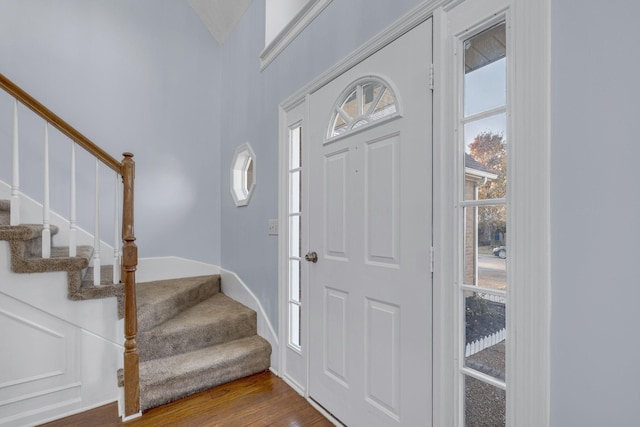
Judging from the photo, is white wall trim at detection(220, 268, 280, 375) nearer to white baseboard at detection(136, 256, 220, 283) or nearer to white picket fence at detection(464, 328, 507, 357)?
white baseboard at detection(136, 256, 220, 283)

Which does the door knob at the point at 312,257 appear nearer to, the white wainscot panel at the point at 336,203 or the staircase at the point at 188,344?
the white wainscot panel at the point at 336,203

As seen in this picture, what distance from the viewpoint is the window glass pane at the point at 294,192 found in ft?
6.85

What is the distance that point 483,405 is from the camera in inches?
41.6

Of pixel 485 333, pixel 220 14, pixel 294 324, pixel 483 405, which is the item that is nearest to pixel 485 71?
pixel 485 333

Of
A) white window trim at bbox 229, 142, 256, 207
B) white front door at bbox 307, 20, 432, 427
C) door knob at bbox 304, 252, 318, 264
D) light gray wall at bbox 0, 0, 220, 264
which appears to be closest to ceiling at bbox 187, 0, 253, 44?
light gray wall at bbox 0, 0, 220, 264

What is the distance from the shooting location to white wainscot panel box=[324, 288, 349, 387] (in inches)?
64.0

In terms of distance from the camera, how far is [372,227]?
1.46 m

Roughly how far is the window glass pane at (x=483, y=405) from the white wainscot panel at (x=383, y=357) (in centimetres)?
31

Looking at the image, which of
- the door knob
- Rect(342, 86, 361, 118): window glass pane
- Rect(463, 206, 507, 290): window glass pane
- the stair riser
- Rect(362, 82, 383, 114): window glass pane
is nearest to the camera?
Rect(463, 206, 507, 290): window glass pane

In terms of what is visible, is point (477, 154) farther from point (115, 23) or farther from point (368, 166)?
point (115, 23)

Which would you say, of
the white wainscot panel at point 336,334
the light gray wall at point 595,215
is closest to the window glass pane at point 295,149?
the white wainscot panel at point 336,334

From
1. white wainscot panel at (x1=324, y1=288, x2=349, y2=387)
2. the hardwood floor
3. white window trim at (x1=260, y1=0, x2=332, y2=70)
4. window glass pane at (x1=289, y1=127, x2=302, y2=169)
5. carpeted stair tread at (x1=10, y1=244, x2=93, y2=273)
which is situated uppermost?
white window trim at (x1=260, y1=0, x2=332, y2=70)

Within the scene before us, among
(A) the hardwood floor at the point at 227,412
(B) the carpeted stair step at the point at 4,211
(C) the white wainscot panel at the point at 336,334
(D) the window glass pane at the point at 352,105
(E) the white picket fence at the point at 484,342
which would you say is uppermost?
(D) the window glass pane at the point at 352,105

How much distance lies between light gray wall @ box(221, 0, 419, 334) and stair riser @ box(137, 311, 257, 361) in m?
0.24
